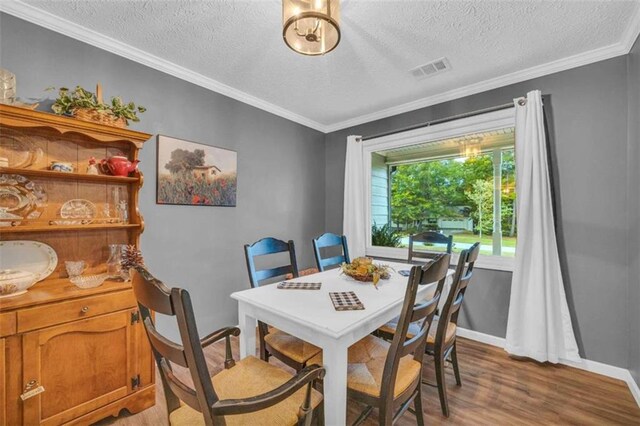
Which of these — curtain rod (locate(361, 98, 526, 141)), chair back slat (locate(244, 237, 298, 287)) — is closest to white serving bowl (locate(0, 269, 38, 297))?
chair back slat (locate(244, 237, 298, 287))

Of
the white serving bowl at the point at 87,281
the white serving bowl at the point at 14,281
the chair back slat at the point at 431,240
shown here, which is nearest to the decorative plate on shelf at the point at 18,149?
the white serving bowl at the point at 14,281

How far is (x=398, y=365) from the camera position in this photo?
4.19 ft

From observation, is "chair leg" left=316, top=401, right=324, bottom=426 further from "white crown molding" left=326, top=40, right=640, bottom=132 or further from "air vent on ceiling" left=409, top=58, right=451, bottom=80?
"white crown molding" left=326, top=40, right=640, bottom=132

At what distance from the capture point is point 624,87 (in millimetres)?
2227

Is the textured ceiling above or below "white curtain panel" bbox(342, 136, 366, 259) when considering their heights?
above

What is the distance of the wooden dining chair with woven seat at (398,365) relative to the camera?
1211 mm

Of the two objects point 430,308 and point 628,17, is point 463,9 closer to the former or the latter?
point 628,17

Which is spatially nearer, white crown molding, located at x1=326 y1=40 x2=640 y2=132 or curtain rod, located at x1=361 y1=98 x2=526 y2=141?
white crown molding, located at x1=326 y1=40 x2=640 y2=132

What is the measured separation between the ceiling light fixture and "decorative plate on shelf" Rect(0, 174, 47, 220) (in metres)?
1.83

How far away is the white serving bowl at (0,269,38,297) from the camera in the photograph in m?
1.50

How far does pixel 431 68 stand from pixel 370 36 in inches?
30.8

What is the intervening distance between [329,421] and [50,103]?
2.61 meters

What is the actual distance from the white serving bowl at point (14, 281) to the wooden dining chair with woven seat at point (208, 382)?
3.43 feet

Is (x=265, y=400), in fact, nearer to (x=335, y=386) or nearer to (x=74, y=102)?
(x=335, y=386)
